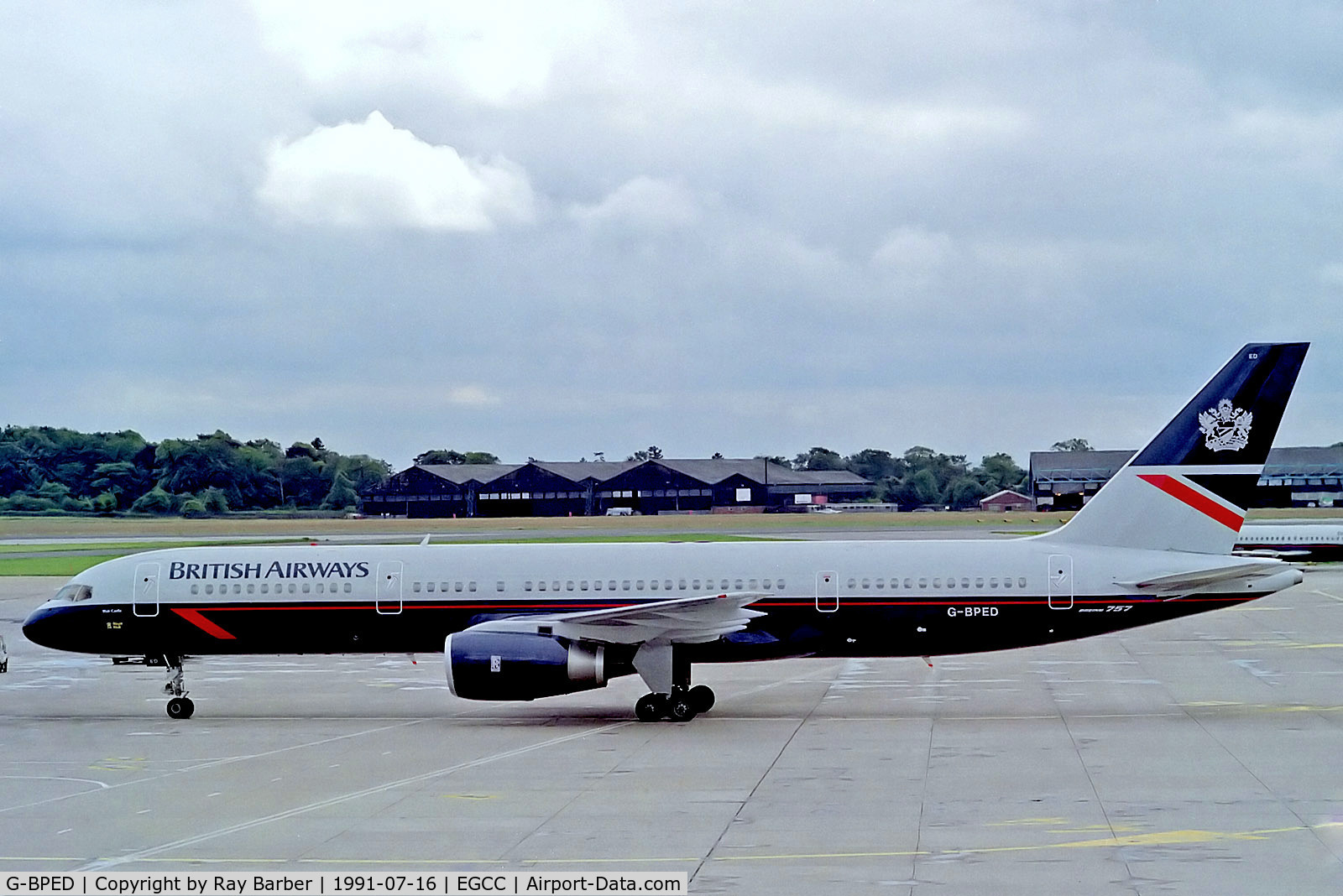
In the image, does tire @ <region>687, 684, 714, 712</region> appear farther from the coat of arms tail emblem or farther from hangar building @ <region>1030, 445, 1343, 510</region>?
hangar building @ <region>1030, 445, 1343, 510</region>

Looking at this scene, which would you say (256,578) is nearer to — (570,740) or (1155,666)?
(570,740)

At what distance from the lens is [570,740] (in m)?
23.5

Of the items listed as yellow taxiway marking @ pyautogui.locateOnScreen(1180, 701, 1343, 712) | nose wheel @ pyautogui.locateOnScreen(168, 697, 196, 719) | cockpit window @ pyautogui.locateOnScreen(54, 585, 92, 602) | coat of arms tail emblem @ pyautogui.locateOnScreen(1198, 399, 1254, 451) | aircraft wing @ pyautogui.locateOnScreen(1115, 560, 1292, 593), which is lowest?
nose wheel @ pyautogui.locateOnScreen(168, 697, 196, 719)

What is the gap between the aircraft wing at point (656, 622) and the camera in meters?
24.8

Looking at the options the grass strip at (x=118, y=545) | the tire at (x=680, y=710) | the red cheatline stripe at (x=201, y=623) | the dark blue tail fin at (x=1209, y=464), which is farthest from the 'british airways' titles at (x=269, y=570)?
the grass strip at (x=118, y=545)

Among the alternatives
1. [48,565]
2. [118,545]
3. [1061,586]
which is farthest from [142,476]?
[1061,586]

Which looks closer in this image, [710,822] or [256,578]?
[710,822]

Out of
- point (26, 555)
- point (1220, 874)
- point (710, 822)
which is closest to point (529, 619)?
point (710, 822)

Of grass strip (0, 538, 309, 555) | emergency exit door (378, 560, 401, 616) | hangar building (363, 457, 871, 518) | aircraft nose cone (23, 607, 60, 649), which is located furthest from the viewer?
hangar building (363, 457, 871, 518)

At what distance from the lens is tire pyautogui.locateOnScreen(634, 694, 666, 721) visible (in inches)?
1008

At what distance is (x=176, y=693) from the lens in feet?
90.8

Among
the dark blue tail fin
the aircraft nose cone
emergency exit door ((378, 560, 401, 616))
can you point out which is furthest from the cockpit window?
the dark blue tail fin

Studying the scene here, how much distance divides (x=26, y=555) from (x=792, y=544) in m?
73.3

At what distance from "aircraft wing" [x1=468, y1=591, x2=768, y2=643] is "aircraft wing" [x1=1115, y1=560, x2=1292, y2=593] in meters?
7.15
